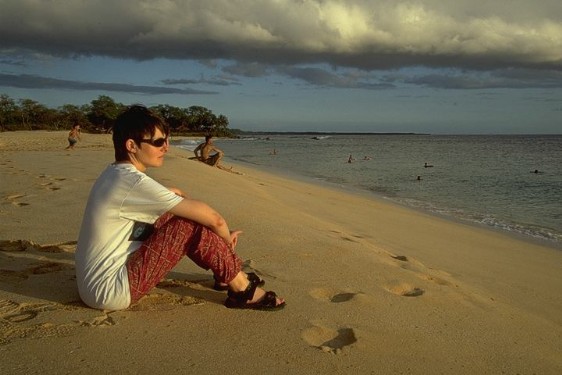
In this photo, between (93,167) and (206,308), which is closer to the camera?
(206,308)

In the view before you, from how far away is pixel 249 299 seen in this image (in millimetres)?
3146

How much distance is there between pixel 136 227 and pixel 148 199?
0.30m

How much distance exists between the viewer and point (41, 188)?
25.7 ft

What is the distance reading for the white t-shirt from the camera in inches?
106

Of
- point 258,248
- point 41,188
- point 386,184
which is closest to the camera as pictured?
point 258,248

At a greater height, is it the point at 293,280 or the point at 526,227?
the point at 293,280

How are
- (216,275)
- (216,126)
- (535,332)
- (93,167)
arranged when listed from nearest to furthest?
1. (216,275)
2. (535,332)
3. (93,167)
4. (216,126)

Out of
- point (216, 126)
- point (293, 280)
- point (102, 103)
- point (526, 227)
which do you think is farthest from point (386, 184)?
point (216, 126)

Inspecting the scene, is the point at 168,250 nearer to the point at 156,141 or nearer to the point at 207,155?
the point at 156,141

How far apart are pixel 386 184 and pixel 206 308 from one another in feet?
51.0

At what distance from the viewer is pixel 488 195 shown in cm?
1512

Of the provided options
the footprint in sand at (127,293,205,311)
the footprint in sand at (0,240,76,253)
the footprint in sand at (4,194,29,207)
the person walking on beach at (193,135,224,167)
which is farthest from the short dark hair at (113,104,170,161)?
the person walking on beach at (193,135,224,167)

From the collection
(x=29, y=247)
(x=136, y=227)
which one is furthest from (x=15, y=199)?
(x=136, y=227)

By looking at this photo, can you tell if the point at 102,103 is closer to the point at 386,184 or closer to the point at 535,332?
the point at 386,184
